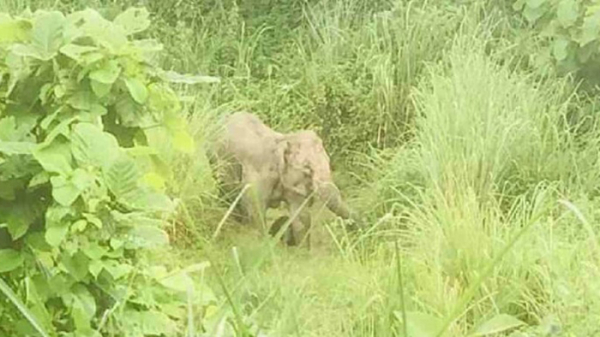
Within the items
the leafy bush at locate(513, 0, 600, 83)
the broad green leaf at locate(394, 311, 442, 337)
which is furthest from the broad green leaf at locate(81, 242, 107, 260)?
A: the leafy bush at locate(513, 0, 600, 83)

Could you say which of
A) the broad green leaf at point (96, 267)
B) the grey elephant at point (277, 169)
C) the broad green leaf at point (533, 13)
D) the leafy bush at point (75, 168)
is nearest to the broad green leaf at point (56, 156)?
the leafy bush at point (75, 168)

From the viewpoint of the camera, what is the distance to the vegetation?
9.47ft

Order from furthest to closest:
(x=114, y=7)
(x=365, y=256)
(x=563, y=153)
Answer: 1. (x=114, y=7)
2. (x=563, y=153)
3. (x=365, y=256)

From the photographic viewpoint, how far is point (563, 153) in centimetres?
524

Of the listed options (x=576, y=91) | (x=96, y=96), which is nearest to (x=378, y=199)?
(x=576, y=91)

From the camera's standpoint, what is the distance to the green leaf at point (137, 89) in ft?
9.63

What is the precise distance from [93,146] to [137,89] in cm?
18

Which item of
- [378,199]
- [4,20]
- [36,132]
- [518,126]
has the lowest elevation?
[378,199]

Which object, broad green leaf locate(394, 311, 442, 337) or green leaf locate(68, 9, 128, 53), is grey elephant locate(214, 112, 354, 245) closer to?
green leaf locate(68, 9, 128, 53)

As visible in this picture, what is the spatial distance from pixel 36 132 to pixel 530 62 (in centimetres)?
335

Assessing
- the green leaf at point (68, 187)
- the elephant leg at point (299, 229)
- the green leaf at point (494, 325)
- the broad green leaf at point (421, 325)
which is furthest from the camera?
the elephant leg at point (299, 229)

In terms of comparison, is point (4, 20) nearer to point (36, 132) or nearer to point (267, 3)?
point (36, 132)

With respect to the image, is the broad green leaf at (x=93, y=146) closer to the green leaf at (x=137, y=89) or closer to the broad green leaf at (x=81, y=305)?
the green leaf at (x=137, y=89)

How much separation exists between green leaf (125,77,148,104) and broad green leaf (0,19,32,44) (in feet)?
0.82
